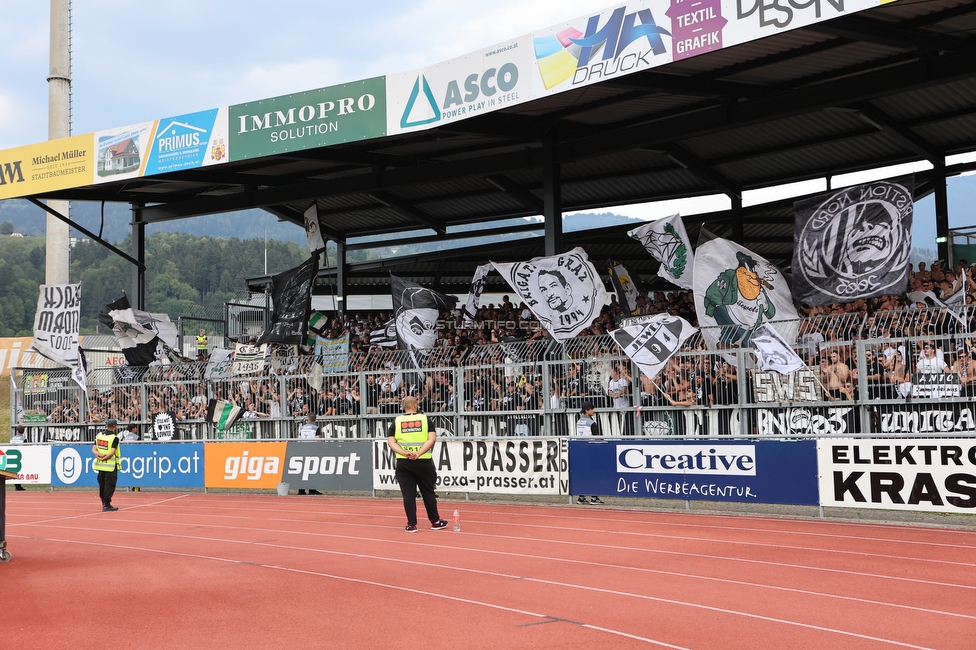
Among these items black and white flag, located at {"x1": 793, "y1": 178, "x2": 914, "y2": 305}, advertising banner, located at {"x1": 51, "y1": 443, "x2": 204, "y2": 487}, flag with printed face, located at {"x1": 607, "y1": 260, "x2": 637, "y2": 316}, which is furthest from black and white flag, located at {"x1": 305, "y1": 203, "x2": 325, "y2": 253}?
black and white flag, located at {"x1": 793, "y1": 178, "x2": 914, "y2": 305}

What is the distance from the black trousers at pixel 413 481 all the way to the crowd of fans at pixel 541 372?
461 centimetres

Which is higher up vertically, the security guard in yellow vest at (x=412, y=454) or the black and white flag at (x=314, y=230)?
the black and white flag at (x=314, y=230)

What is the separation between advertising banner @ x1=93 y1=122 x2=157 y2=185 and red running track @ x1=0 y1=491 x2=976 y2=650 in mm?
10708

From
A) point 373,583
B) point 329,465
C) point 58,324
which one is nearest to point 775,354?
point 373,583

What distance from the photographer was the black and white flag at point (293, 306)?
26.6 meters

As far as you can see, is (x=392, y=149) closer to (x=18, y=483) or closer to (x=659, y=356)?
(x=659, y=356)

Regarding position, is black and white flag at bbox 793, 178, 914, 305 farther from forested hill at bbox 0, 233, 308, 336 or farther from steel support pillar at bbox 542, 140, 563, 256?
forested hill at bbox 0, 233, 308, 336

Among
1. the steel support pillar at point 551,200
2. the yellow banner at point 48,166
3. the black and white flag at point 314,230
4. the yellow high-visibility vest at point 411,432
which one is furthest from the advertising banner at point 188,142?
the yellow high-visibility vest at point 411,432

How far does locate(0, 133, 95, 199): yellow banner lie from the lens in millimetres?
26016

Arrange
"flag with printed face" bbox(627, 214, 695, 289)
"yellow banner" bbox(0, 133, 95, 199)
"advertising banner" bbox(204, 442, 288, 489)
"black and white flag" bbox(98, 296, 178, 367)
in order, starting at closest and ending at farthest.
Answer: "flag with printed face" bbox(627, 214, 695, 289), "advertising banner" bbox(204, 442, 288, 489), "yellow banner" bbox(0, 133, 95, 199), "black and white flag" bbox(98, 296, 178, 367)

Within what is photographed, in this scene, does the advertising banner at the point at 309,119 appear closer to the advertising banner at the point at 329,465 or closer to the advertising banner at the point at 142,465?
the advertising banner at the point at 329,465

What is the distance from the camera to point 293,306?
87.9 feet

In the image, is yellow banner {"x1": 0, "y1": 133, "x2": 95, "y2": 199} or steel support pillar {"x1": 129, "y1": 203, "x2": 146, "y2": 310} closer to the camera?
yellow banner {"x1": 0, "y1": 133, "x2": 95, "y2": 199}

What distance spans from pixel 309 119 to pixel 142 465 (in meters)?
10.1
